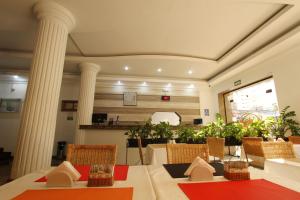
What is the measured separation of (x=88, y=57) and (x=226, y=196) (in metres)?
4.84

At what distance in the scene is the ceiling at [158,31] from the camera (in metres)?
2.79

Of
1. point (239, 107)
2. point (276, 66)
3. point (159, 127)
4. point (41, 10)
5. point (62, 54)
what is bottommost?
point (159, 127)

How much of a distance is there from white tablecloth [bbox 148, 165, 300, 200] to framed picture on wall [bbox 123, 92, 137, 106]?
200 inches

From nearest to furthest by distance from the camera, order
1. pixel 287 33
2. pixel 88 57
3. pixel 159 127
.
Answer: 1. pixel 159 127
2. pixel 287 33
3. pixel 88 57

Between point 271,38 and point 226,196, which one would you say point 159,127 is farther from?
point 271,38

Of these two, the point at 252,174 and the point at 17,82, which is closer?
the point at 252,174

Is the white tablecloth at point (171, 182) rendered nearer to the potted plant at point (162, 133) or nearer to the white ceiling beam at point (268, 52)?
the potted plant at point (162, 133)

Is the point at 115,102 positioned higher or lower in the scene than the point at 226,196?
higher

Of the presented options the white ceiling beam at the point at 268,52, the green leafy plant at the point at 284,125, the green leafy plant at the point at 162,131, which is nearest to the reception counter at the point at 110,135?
the green leafy plant at the point at 162,131

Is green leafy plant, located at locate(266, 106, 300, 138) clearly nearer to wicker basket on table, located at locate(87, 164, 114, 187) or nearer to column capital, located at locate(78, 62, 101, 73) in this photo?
wicker basket on table, located at locate(87, 164, 114, 187)

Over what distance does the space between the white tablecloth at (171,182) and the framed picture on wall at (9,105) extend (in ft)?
21.7

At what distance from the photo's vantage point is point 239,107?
20.1ft

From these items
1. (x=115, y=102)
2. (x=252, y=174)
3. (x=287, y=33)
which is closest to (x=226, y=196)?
(x=252, y=174)

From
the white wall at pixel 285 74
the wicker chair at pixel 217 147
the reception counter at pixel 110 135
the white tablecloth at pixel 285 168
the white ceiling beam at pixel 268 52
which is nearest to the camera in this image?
A: the white tablecloth at pixel 285 168
